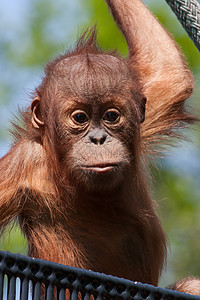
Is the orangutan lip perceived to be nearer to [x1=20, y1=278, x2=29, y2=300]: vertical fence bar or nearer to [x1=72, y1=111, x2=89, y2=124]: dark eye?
[x1=72, y1=111, x2=89, y2=124]: dark eye

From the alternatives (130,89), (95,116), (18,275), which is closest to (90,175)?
(95,116)

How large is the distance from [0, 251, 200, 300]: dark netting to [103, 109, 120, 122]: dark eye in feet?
5.36

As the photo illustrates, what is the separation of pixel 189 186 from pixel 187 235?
99cm

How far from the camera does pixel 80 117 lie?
14.3 ft

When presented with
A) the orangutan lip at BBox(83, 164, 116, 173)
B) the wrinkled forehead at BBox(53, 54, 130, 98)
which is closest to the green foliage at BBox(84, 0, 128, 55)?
the wrinkled forehead at BBox(53, 54, 130, 98)

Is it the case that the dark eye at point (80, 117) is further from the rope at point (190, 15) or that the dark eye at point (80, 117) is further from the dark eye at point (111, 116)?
the rope at point (190, 15)

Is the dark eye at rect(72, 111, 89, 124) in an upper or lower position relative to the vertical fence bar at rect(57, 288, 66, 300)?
upper

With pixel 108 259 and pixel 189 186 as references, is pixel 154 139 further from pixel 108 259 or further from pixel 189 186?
pixel 189 186

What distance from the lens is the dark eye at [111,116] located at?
14.4 ft

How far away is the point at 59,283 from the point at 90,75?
190 cm

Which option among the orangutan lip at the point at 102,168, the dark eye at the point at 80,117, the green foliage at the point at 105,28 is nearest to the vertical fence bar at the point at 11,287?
the orangutan lip at the point at 102,168

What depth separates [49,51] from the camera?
1244cm

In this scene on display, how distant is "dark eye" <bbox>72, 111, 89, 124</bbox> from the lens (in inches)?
171

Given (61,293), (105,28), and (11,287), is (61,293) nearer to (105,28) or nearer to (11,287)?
(11,287)
